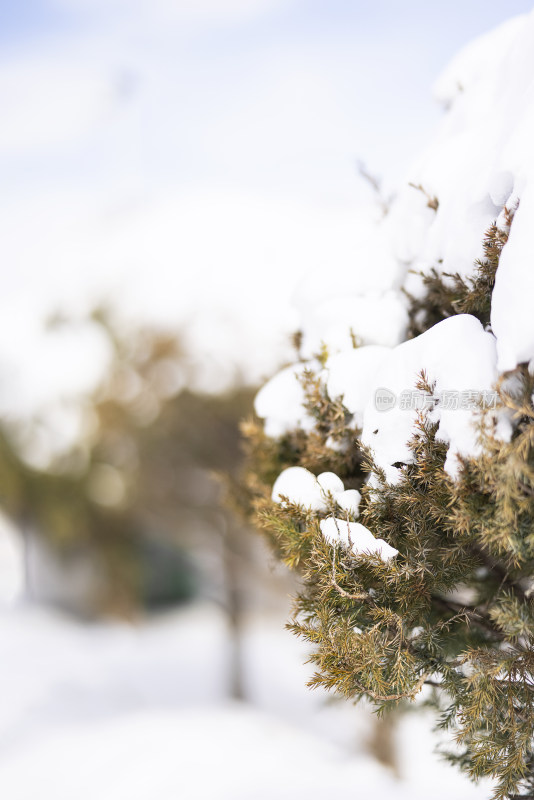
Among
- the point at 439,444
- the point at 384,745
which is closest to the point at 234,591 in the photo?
the point at 384,745

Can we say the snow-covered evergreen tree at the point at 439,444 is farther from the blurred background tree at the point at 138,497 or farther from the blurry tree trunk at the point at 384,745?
the blurred background tree at the point at 138,497

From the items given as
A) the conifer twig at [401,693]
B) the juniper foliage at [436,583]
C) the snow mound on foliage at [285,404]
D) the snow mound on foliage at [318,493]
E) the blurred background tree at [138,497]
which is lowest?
the conifer twig at [401,693]

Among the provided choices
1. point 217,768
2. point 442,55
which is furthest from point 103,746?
point 442,55

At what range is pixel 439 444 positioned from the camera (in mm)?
1583

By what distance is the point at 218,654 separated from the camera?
10.2 m

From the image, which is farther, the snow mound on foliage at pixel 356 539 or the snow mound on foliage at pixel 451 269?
the snow mound on foliage at pixel 356 539

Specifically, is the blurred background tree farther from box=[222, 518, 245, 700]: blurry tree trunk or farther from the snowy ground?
the snowy ground

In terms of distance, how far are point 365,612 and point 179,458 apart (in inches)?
Answer: 252

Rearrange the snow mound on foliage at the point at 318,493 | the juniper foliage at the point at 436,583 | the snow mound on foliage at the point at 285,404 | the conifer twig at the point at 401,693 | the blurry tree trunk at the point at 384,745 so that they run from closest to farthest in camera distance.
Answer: the juniper foliage at the point at 436,583 < the conifer twig at the point at 401,693 < the snow mound on foliage at the point at 318,493 < the snow mound on foliage at the point at 285,404 < the blurry tree trunk at the point at 384,745

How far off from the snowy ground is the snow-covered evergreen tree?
1212 mm

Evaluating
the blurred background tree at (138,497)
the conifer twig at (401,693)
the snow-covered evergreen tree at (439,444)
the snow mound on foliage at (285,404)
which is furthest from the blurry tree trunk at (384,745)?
the snow mound on foliage at (285,404)

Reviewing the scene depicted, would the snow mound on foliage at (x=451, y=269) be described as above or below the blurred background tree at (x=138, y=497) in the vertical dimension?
below

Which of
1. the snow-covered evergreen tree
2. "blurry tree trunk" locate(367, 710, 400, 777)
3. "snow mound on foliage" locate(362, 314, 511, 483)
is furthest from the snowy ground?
"snow mound on foliage" locate(362, 314, 511, 483)

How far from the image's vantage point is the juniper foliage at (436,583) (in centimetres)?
142
